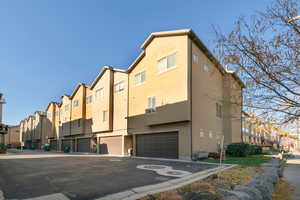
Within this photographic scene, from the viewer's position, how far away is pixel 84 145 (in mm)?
31219

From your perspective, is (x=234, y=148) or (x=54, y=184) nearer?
(x=54, y=184)

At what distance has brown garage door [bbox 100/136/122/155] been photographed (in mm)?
23703

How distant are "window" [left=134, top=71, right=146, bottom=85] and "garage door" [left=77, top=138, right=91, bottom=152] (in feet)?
45.0

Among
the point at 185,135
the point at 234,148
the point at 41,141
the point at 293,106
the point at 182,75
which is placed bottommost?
the point at 41,141

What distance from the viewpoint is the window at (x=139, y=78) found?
69.9 feet

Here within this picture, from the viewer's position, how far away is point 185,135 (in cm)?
1609

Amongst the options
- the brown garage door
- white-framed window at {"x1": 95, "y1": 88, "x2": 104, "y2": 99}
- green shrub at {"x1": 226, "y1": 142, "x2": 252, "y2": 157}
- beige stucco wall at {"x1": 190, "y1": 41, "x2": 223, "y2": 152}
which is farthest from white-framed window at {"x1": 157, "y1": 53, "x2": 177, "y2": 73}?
white-framed window at {"x1": 95, "y1": 88, "x2": 104, "y2": 99}

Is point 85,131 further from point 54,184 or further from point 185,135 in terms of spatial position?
point 54,184

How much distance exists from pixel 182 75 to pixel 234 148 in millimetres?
9038

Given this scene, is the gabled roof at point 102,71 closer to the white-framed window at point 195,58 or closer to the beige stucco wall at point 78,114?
the beige stucco wall at point 78,114

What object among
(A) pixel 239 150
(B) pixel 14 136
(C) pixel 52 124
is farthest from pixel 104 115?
(B) pixel 14 136

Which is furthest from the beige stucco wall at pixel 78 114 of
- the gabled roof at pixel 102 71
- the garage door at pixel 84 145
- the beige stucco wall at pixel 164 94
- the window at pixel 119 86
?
the beige stucco wall at pixel 164 94

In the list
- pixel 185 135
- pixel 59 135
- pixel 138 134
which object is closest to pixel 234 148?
pixel 185 135

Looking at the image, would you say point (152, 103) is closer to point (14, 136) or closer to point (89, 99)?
point (89, 99)
